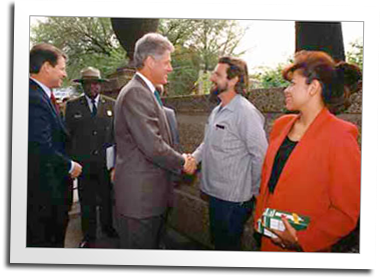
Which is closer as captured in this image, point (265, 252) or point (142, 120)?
point (142, 120)

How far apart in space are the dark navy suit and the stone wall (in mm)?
726

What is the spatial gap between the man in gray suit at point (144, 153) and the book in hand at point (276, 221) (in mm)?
601

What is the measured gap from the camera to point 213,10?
2.48 m

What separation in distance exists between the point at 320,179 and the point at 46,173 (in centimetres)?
174

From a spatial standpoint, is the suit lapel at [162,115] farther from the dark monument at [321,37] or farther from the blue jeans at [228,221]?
the dark monument at [321,37]

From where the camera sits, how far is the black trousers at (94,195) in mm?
2488

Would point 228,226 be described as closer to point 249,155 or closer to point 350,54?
point 249,155

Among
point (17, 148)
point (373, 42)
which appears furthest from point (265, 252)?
point (17, 148)

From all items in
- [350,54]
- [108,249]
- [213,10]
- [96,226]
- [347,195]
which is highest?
[213,10]

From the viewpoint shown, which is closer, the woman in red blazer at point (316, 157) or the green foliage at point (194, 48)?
the woman in red blazer at point (316, 157)

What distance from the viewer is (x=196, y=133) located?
2.46 metres

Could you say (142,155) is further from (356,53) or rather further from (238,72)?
(356,53)

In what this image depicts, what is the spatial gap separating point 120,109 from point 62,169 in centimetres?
55

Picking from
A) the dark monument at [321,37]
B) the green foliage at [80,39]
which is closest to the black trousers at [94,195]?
the green foliage at [80,39]
